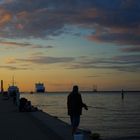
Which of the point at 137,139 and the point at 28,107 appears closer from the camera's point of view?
the point at 137,139

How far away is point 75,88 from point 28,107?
22.4 meters

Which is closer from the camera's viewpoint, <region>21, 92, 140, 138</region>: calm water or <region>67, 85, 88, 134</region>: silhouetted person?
<region>67, 85, 88, 134</region>: silhouetted person

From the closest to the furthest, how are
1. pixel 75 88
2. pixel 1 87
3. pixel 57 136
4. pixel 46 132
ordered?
pixel 75 88 < pixel 57 136 < pixel 46 132 < pixel 1 87

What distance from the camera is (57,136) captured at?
19.1m

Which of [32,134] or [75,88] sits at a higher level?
[75,88]

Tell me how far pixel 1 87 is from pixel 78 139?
152 m

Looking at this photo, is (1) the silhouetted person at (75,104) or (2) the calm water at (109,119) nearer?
(1) the silhouetted person at (75,104)

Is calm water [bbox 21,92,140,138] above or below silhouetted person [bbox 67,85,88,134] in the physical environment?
below

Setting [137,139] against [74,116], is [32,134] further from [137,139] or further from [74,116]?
[137,139]

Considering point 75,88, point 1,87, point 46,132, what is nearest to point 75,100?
point 75,88

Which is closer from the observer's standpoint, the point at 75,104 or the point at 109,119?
the point at 75,104

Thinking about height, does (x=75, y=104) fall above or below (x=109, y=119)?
above

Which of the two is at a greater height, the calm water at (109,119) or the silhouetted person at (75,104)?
the silhouetted person at (75,104)

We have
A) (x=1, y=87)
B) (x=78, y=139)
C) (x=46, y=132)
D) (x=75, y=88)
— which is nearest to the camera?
(x=78, y=139)
